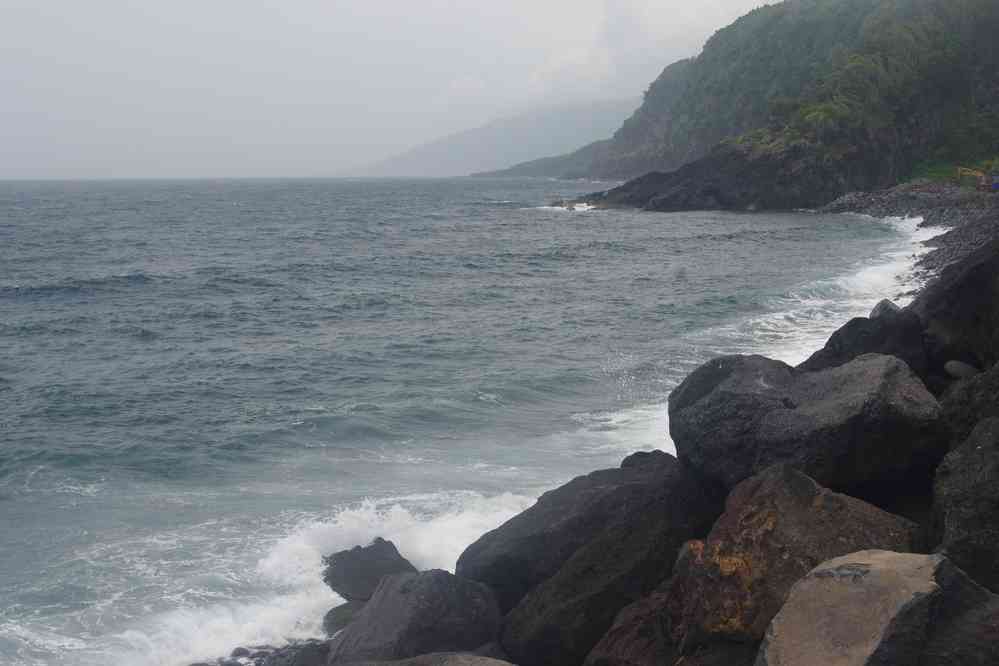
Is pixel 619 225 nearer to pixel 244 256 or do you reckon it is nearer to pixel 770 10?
pixel 244 256

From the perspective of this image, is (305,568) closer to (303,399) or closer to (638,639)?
(638,639)

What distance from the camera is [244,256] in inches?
2206

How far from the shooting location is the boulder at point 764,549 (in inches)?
303

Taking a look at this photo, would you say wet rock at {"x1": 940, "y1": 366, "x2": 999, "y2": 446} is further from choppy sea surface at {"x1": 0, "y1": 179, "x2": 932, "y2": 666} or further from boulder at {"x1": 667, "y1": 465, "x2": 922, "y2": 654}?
choppy sea surface at {"x1": 0, "y1": 179, "x2": 932, "y2": 666}

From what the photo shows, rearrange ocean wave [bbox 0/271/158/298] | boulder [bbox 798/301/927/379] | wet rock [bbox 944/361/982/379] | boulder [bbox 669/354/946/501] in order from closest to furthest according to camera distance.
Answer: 1. boulder [bbox 669/354/946/501]
2. wet rock [bbox 944/361/982/379]
3. boulder [bbox 798/301/927/379]
4. ocean wave [bbox 0/271/158/298]

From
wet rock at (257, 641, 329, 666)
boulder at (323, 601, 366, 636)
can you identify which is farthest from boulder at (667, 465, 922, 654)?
boulder at (323, 601, 366, 636)

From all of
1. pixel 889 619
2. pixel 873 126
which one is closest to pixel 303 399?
pixel 889 619

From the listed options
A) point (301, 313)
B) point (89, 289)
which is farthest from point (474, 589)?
point (89, 289)

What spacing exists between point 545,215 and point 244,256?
120ft

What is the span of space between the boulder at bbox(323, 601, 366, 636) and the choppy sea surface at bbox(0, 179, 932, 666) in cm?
23

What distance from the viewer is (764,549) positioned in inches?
312

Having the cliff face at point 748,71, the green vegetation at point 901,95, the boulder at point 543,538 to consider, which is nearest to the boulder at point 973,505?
the boulder at point 543,538

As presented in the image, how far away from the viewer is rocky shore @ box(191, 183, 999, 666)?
6566 millimetres

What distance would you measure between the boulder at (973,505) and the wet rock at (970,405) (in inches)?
53.8
